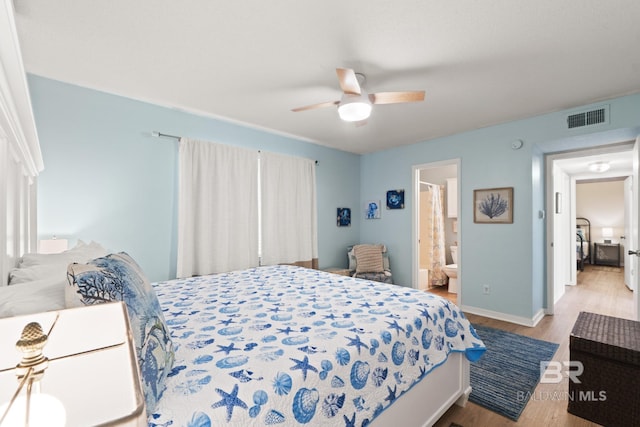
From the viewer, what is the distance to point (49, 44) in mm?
1964

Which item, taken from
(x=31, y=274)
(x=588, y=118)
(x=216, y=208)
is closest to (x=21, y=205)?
(x=31, y=274)

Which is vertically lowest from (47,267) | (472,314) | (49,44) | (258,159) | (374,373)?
(472,314)

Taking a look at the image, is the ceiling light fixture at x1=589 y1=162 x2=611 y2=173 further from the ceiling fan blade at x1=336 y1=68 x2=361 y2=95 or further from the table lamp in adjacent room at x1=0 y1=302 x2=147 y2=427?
the table lamp in adjacent room at x1=0 y1=302 x2=147 y2=427

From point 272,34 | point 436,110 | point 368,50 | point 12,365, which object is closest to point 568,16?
point 368,50

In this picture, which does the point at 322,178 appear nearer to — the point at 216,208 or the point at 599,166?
the point at 216,208

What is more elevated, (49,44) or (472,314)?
(49,44)

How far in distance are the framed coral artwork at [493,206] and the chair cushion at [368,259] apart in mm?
1549

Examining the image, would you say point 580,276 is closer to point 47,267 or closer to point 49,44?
point 47,267

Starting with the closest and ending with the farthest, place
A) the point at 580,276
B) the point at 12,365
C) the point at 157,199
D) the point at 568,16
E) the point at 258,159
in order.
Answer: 1. the point at 12,365
2. the point at 568,16
3. the point at 157,199
4. the point at 258,159
5. the point at 580,276

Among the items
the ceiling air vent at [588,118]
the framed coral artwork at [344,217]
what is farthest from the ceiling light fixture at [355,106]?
the framed coral artwork at [344,217]

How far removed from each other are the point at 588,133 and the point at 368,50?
2.78m

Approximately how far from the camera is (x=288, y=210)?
407cm

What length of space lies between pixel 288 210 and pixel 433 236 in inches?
120

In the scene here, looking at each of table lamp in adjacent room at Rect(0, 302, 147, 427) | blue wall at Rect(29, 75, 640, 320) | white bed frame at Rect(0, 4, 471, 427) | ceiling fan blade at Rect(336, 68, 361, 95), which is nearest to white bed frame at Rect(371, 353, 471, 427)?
white bed frame at Rect(0, 4, 471, 427)
